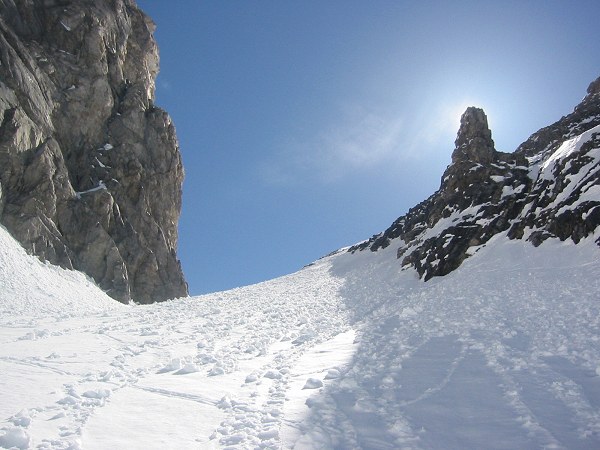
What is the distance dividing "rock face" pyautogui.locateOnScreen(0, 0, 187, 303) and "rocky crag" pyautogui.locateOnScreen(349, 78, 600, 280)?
32.7m

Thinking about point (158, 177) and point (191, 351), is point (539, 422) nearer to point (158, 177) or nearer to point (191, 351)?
point (191, 351)

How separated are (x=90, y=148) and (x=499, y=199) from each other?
157 feet

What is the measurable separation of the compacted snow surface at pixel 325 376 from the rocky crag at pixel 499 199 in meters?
6.17

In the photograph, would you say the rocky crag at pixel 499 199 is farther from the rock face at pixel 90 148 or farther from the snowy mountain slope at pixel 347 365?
the rock face at pixel 90 148

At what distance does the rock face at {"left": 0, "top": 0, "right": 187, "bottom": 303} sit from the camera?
3797 centimetres

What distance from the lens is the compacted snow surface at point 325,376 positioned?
5918 mm

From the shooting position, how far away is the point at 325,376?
8.91 m

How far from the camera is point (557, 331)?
10773 mm

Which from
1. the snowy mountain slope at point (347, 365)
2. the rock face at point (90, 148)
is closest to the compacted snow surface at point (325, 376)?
the snowy mountain slope at point (347, 365)

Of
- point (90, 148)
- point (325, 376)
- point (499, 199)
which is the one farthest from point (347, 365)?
point (90, 148)

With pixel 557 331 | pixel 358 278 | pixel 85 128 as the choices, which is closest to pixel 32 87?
pixel 85 128

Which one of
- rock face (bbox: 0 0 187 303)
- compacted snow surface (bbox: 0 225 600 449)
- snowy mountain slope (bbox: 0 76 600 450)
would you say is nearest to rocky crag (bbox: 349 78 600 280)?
snowy mountain slope (bbox: 0 76 600 450)

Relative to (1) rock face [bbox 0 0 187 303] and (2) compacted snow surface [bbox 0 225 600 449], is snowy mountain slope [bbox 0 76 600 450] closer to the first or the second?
(2) compacted snow surface [bbox 0 225 600 449]

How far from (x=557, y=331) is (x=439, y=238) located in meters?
20.8
